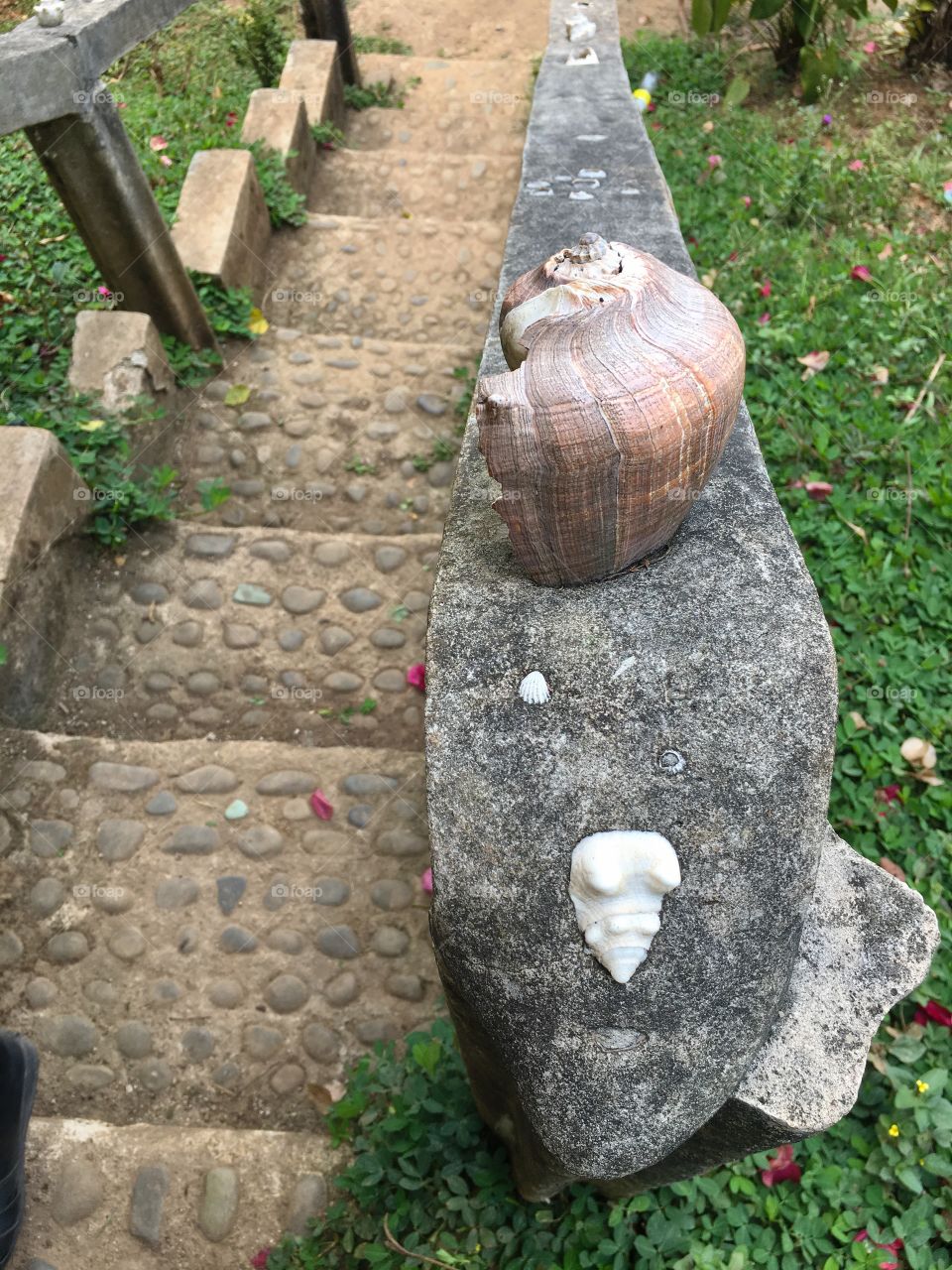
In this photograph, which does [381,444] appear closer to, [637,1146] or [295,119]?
[295,119]

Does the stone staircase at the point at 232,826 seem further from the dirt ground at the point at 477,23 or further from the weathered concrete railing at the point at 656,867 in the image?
the dirt ground at the point at 477,23

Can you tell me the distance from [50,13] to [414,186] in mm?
2794

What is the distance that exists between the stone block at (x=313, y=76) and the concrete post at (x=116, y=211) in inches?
89.6

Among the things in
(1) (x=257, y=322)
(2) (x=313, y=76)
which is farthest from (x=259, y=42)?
(1) (x=257, y=322)

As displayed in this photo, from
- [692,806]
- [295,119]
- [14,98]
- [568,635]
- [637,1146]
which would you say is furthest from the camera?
[295,119]

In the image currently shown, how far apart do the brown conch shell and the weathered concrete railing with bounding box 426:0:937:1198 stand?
84 mm

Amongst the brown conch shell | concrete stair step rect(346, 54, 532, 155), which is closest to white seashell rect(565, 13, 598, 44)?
concrete stair step rect(346, 54, 532, 155)

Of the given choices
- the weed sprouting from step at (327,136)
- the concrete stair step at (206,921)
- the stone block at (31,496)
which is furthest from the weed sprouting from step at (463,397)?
the weed sprouting from step at (327,136)

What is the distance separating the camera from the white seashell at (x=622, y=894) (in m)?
1.54

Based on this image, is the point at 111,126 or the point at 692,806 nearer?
the point at 692,806

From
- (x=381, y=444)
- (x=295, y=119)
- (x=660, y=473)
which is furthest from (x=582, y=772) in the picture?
(x=295, y=119)

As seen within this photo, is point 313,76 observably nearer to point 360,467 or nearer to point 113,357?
point 113,357

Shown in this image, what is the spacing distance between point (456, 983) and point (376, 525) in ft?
8.01

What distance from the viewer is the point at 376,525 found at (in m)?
3.84
